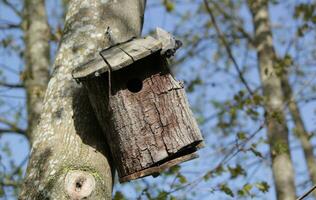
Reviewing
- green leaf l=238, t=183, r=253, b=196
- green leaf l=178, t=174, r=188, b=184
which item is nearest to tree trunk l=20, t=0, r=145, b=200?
green leaf l=178, t=174, r=188, b=184

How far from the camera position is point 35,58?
581 centimetres

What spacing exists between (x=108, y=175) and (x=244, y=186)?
2.02 metres

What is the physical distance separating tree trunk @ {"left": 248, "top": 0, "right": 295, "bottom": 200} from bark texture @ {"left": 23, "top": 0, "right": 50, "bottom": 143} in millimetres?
2376

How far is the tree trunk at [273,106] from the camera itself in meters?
5.18

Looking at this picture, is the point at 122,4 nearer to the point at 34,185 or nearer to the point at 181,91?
the point at 181,91

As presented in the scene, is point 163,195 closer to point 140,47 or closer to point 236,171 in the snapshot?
point 236,171

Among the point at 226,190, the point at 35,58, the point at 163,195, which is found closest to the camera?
the point at 163,195

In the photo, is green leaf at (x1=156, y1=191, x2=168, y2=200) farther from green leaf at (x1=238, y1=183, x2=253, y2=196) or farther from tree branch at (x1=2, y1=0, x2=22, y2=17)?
tree branch at (x1=2, y1=0, x2=22, y2=17)

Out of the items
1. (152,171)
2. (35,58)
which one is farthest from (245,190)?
(35,58)

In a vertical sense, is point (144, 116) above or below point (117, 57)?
below

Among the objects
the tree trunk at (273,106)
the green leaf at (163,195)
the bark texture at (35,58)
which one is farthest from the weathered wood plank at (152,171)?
the bark texture at (35,58)

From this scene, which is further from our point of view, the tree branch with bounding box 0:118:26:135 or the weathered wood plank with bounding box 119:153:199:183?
the tree branch with bounding box 0:118:26:135

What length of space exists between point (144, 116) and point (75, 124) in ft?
1.24

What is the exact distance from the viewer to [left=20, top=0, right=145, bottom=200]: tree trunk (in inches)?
96.9
